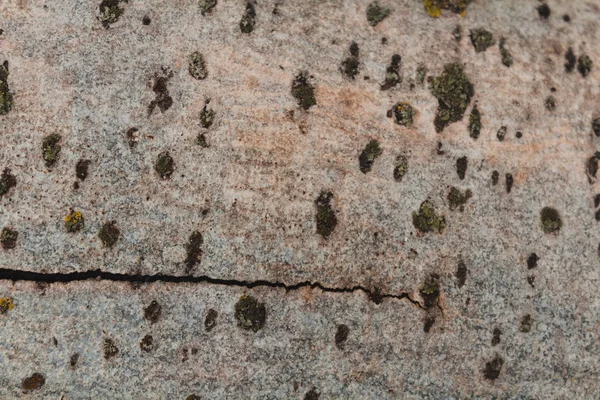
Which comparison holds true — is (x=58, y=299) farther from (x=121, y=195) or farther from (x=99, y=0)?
(x=99, y=0)

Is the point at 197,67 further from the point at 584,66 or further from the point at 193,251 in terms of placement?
the point at 584,66

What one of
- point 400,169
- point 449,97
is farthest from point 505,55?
point 400,169

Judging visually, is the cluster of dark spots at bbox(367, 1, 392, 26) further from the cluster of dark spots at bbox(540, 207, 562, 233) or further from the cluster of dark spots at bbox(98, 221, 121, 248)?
the cluster of dark spots at bbox(98, 221, 121, 248)

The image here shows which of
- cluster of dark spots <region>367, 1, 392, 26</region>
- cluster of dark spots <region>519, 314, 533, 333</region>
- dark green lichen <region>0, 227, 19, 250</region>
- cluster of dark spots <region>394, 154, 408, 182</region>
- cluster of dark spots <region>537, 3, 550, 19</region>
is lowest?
cluster of dark spots <region>519, 314, 533, 333</region>

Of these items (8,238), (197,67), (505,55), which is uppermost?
(505,55)

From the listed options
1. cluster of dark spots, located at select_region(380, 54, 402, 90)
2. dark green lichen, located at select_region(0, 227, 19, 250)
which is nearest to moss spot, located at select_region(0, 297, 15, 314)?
dark green lichen, located at select_region(0, 227, 19, 250)

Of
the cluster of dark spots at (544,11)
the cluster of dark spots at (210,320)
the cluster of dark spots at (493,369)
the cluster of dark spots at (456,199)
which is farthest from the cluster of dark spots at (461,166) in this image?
the cluster of dark spots at (210,320)

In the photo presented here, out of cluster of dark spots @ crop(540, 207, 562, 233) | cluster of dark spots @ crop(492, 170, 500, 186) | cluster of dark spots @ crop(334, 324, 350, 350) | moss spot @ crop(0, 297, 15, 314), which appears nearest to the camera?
moss spot @ crop(0, 297, 15, 314)

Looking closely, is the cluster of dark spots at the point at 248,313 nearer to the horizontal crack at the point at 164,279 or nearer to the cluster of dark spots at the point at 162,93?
the horizontal crack at the point at 164,279
